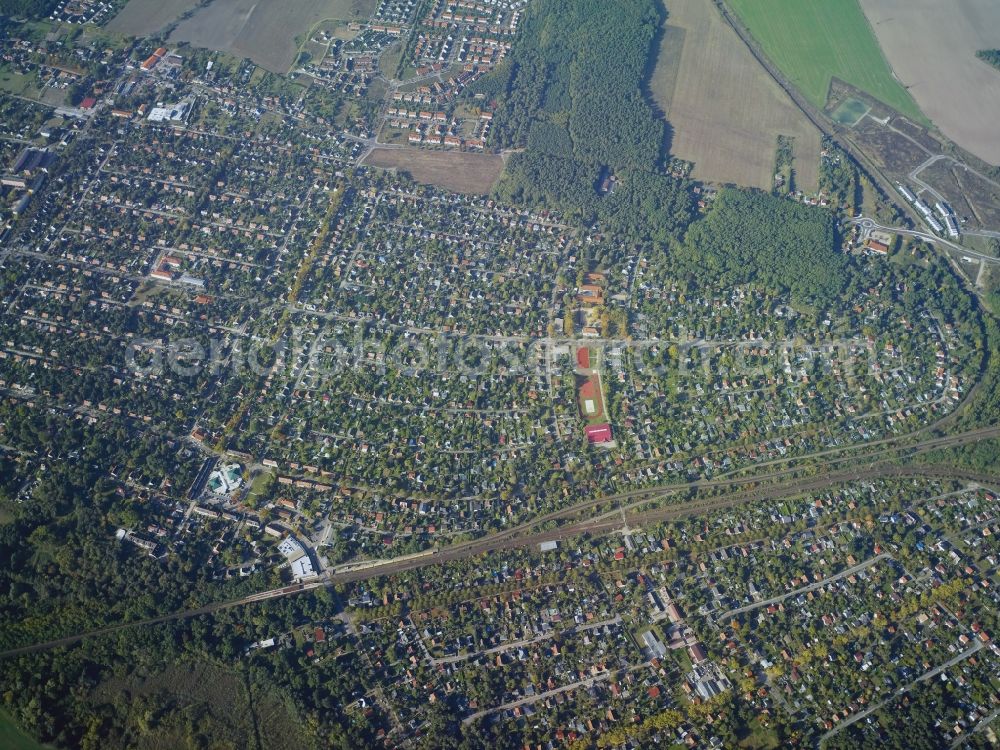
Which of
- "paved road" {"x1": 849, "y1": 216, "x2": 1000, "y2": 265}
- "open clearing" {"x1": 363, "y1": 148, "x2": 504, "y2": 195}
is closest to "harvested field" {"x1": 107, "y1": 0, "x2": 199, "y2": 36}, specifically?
"open clearing" {"x1": 363, "y1": 148, "x2": 504, "y2": 195}

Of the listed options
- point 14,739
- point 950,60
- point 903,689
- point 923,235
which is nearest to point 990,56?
point 950,60

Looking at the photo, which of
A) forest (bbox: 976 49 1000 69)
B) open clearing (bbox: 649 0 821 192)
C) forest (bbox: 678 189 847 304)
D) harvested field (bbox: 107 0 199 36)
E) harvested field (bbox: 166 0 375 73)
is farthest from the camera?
harvested field (bbox: 107 0 199 36)

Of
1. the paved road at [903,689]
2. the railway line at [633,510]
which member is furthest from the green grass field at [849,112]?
the paved road at [903,689]

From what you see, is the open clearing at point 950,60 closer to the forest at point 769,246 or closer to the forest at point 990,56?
the forest at point 990,56

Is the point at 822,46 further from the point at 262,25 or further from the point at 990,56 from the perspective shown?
the point at 262,25

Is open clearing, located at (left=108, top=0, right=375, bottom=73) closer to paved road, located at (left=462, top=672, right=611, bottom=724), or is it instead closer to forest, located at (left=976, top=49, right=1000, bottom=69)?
forest, located at (left=976, top=49, right=1000, bottom=69)

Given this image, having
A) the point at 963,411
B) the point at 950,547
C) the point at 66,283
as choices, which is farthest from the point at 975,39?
the point at 66,283
